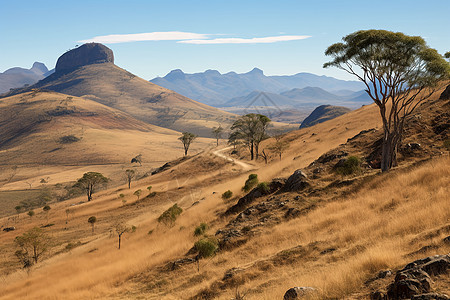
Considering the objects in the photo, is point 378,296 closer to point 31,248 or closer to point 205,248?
point 205,248

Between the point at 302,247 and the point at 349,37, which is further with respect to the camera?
the point at 349,37

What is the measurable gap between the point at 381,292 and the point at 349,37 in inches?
867

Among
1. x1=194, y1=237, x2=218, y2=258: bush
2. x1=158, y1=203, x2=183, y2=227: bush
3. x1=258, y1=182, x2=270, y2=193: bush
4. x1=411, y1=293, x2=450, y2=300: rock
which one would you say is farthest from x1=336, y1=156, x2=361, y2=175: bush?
x1=411, y1=293, x2=450, y2=300: rock

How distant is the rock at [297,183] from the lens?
83.5ft

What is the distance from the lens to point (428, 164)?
71.5 ft

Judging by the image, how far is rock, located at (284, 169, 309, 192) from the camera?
2544 cm

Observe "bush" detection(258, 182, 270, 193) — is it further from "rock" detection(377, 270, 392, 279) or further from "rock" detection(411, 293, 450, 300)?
"rock" detection(411, 293, 450, 300)

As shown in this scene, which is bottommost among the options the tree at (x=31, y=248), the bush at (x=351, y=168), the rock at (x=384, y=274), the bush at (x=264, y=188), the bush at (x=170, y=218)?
the tree at (x=31, y=248)

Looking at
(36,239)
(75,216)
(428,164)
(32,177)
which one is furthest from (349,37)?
(32,177)

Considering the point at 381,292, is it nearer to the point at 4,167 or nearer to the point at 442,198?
the point at 442,198

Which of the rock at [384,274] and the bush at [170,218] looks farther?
the bush at [170,218]

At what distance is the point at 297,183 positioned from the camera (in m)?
26.0

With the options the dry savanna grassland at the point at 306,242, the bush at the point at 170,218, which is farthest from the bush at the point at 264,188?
the bush at the point at 170,218

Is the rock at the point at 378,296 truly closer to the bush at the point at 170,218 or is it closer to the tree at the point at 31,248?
the bush at the point at 170,218
